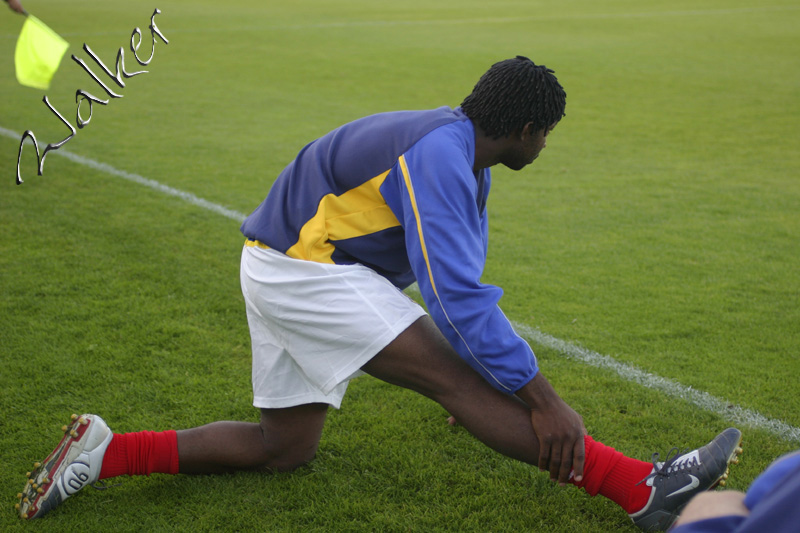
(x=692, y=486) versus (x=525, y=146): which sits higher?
(x=525, y=146)

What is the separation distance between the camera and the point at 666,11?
2812 centimetres

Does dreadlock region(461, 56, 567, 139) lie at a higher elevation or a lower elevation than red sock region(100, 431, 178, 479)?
higher

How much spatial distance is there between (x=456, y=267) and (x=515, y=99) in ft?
1.97

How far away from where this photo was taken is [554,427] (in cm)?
233

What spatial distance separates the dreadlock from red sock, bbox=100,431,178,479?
163 centimetres

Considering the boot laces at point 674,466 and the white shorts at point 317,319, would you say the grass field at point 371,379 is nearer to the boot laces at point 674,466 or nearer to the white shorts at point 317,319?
the boot laces at point 674,466

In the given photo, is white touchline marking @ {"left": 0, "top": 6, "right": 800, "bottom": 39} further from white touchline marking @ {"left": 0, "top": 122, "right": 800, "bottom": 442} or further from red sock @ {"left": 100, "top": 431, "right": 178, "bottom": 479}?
red sock @ {"left": 100, "top": 431, "right": 178, "bottom": 479}

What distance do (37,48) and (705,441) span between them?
2881 millimetres

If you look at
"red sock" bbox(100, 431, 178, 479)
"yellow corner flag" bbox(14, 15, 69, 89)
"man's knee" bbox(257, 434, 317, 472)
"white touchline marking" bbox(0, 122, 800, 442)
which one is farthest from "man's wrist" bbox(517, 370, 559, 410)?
"yellow corner flag" bbox(14, 15, 69, 89)

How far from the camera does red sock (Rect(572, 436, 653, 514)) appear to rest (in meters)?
2.47

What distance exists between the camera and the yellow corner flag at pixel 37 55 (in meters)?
2.20

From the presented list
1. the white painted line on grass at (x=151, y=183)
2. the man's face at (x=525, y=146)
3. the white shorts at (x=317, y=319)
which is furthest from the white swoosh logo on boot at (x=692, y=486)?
the white painted line on grass at (x=151, y=183)

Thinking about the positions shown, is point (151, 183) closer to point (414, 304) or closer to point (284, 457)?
point (284, 457)

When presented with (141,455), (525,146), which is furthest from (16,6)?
(525,146)
